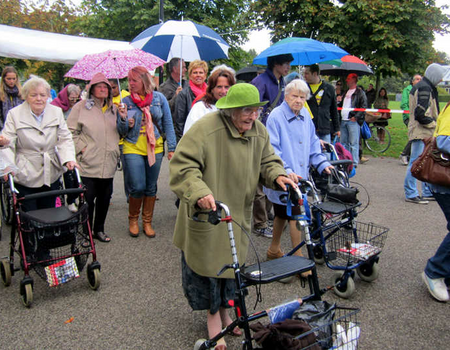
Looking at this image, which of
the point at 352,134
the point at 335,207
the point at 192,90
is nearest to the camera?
the point at 335,207

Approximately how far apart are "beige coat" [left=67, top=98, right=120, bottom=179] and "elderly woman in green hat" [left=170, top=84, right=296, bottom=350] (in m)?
2.32

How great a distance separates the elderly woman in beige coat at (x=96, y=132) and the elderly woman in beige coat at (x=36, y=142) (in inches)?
19.4

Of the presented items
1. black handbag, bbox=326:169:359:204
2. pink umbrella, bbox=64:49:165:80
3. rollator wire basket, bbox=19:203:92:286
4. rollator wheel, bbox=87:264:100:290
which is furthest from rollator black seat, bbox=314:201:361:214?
pink umbrella, bbox=64:49:165:80

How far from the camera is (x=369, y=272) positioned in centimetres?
425

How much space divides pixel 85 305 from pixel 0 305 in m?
0.76

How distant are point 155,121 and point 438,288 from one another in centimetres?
372

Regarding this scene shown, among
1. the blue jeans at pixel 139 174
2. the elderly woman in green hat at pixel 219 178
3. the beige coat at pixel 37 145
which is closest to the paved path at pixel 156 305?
the elderly woman in green hat at pixel 219 178

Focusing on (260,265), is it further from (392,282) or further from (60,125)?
(60,125)

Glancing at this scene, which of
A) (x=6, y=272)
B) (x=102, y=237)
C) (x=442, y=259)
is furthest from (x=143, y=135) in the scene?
(x=442, y=259)

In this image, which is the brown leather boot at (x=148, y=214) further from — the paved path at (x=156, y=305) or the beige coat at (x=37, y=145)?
the beige coat at (x=37, y=145)

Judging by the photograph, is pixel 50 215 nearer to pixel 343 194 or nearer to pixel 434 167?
pixel 343 194

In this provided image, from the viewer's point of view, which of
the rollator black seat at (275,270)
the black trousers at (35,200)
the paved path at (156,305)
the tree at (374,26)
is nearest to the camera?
the rollator black seat at (275,270)

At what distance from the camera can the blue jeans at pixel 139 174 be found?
5.25m

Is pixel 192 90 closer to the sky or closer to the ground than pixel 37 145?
closer to the sky
